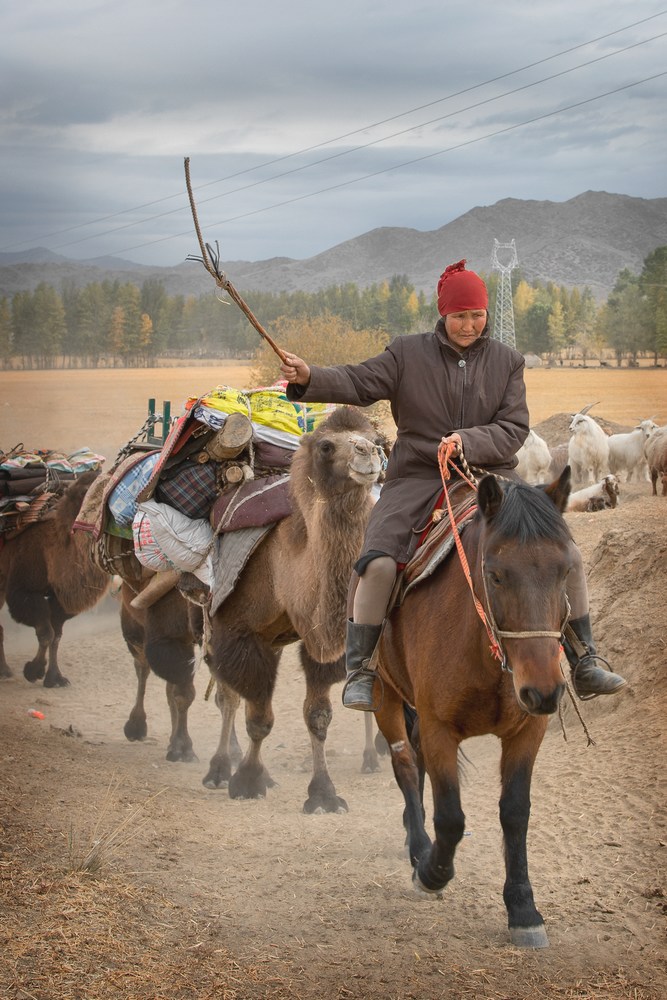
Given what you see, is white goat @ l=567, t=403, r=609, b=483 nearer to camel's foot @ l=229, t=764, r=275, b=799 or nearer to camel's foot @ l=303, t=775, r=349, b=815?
camel's foot @ l=229, t=764, r=275, b=799

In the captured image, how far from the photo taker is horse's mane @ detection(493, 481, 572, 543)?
389cm

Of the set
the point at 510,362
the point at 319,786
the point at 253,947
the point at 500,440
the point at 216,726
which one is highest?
the point at 510,362

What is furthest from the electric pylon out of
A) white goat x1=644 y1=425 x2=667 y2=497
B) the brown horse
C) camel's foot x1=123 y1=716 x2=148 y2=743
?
the brown horse

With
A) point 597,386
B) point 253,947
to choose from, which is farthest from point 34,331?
point 253,947

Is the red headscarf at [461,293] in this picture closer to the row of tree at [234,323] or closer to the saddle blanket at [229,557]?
the saddle blanket at [229,557]

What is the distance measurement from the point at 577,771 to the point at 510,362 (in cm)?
285

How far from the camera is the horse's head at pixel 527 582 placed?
3.68 meters

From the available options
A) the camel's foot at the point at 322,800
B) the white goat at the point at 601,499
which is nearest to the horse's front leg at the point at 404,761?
the camel's foot at the point at 322,800

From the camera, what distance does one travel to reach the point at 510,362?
16.9ft

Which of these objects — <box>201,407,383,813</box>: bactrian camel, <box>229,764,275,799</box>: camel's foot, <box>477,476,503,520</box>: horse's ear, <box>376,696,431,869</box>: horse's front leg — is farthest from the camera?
<box>229,764,275,799</box>: camel's foot

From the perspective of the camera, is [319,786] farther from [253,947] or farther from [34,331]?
[34,331]

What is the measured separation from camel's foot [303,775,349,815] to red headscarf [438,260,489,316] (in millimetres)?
3470

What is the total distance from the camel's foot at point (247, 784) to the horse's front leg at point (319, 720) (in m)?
0.39

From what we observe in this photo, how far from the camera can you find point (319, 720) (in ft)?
23.4
